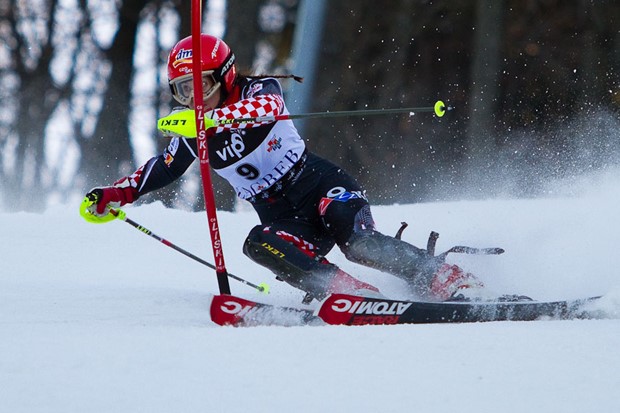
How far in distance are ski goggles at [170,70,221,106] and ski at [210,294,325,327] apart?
1.00 m

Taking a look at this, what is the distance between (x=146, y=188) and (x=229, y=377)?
2.15m

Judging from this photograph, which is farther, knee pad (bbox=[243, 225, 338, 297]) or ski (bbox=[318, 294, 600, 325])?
knee pad (bbox=[243, 225, 338, 297])

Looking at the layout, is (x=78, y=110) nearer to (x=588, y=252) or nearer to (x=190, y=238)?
(x=190, y=238)

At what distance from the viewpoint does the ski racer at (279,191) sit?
470 cm

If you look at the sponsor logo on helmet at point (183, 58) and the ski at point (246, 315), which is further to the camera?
the sponsor logo on helmet at point (183, 58)

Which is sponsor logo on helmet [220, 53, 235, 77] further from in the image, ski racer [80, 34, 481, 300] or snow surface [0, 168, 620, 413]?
snow surface [0, 168, 620, 413]

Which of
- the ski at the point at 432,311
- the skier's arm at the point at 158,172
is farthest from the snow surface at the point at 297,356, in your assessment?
the skier's arm at the point at 158,172

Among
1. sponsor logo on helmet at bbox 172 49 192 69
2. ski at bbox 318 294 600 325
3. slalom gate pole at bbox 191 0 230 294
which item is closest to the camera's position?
ski at bbox 318 294 600 325

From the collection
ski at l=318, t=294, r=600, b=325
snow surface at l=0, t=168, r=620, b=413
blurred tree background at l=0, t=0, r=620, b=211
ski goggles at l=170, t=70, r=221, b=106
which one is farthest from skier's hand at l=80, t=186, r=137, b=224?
blurred tree background at l=0, t=0, r=620, b=211

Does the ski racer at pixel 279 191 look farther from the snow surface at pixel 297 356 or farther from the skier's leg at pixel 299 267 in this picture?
the snow surface at pixel 297 356

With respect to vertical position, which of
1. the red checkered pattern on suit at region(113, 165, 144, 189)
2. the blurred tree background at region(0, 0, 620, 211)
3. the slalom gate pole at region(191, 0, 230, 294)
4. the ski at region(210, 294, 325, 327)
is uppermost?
the slalom gate pole at region(191, 0, 230, 294)

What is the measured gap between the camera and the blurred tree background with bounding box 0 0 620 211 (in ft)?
53.4

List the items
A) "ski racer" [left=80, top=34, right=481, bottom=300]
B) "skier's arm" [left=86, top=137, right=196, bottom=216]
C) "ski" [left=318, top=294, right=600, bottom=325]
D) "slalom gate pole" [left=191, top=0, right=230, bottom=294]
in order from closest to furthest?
"ski" [left=318, top=294, right=600, bottom=325] < "slalom gate pole" [left=191, top=0, right=230, bottom=294] < "ski racer" [left=80, top=34, right=481, bottom=300] < "skier's arm" [left=86, top=137, right=196, bottom=216]

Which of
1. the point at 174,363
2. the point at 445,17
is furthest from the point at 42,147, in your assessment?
the point at 174,363
